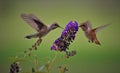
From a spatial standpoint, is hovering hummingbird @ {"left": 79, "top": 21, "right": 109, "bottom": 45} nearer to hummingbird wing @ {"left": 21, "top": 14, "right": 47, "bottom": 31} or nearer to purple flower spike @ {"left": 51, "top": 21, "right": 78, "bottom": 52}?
purple flower spike @ {"left": 51, "top": 21, "right": 78, "bottom": 52}

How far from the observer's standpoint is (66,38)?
2.21m

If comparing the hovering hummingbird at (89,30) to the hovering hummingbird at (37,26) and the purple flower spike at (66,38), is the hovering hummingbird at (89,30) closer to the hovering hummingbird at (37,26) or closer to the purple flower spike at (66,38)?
the purple flower spike at (66,38)

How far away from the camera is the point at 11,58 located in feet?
7.23

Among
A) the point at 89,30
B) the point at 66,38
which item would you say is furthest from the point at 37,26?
the point at 89,30

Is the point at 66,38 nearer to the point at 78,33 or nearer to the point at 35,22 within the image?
the point at 78,33

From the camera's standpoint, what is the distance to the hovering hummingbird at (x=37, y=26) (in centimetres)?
223

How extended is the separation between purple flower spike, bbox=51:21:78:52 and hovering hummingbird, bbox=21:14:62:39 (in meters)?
0.12

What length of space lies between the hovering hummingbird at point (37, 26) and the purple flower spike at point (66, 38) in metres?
0.12

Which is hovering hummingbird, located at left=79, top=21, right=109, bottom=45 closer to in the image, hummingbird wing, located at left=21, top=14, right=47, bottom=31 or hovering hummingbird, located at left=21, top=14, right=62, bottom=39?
hovering hummingbird, located at left=21, top=14, right=62, bottom=39

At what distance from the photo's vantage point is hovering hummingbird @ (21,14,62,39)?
7.32 feet

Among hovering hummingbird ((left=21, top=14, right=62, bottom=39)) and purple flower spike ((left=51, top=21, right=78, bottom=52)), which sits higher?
hovering hummingbird ((left=21, top=14, right=62, bottom=39))

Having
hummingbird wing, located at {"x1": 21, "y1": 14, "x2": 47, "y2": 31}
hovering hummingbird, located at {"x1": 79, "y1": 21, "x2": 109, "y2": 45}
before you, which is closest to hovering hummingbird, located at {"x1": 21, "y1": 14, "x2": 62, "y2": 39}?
hummingbird wing, located at {"x1": 21, "y1": 14, "x2": 47, "y2": 31}

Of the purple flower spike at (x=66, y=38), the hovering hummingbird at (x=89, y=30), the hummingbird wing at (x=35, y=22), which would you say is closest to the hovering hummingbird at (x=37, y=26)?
the hummingbird wing at (x=35, y=22)

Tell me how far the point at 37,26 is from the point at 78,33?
15.9 inches
